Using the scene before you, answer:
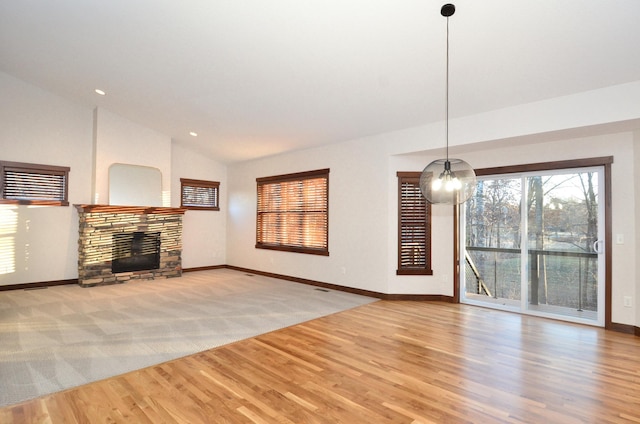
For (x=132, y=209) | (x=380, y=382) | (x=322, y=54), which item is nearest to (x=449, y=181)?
(x=380, y=382)

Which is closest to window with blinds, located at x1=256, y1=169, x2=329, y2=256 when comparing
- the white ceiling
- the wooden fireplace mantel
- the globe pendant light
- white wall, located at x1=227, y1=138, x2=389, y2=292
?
white wall, located at x1=227, y1=138, x2=389, y2=292

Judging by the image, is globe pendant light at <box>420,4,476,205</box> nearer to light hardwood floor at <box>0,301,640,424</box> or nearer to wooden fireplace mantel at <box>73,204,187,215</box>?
light hardwood floor at <box>0,301,640,424</box>

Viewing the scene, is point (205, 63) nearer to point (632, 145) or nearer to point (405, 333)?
point (405, 333)

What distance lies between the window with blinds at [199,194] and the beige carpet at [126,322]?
2.10 metres

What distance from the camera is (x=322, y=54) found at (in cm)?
367

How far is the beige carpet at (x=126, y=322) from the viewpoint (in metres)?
2.87

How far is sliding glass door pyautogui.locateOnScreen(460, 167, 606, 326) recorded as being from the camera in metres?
4.29

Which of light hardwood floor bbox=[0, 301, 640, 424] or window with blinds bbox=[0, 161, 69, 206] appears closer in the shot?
light hardwood floor bbox=[0, 301, 640, 424]

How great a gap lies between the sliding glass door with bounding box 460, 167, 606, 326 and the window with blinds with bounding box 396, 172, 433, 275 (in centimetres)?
56

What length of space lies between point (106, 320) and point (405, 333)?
11.9 ft

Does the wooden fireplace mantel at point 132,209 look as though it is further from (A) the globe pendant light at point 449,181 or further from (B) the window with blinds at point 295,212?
(A) the globe pendant light at point 449,181

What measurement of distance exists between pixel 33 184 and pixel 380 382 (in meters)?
6.88

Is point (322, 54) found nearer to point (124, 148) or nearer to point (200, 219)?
point (124, 148)

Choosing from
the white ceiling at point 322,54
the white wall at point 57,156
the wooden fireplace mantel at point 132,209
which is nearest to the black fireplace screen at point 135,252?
the wooden fireplace mantel at point 132,209
